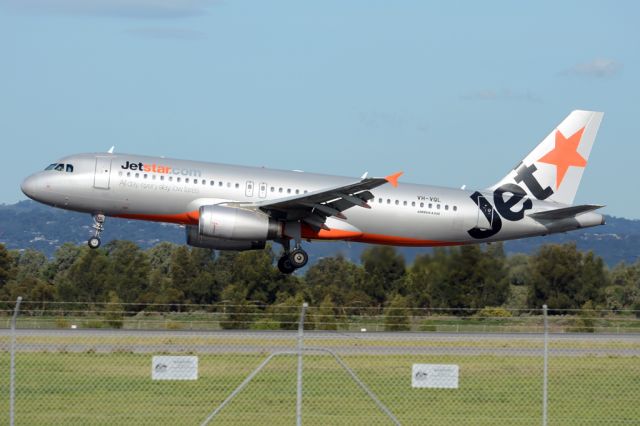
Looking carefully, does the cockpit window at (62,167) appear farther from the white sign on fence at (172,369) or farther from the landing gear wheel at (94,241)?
the white sign on fence at (172,369)

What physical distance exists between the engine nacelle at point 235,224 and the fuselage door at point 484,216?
24.9 ft

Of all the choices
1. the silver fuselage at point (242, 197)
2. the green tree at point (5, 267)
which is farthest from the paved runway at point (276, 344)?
the green tree at point (5, 267)

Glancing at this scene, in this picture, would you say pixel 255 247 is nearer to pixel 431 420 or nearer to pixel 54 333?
pixel 54 333

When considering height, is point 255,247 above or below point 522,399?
above

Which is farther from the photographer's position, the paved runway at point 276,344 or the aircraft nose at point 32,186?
the aircraft nose at point 32,186

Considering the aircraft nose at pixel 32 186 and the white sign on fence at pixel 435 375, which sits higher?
the aircraft nose at pixel 32 186

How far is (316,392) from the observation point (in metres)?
22.6

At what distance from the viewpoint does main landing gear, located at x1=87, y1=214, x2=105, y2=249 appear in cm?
3828

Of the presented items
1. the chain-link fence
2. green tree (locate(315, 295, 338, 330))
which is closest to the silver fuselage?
green tree (locate(315, 295, 338, 330))

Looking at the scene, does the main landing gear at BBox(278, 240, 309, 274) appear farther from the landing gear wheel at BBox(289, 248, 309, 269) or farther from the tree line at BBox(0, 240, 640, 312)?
the tree line at BBox(0, 240, 640, 312)

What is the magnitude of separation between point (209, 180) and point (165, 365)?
21.2m

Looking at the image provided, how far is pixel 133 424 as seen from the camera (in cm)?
1895

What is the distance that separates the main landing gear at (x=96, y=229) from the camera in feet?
126

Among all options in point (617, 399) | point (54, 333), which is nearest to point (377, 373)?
point (617, 399)
